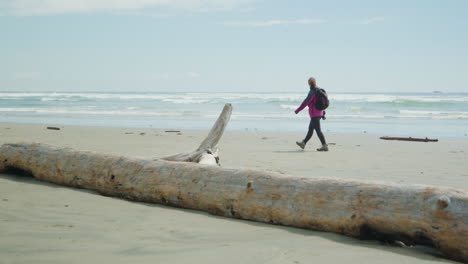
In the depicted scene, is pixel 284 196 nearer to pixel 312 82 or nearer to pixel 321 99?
pixel 321 99

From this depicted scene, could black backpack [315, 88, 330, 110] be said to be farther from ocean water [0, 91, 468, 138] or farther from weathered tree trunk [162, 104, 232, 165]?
ocean water [0, 91, 468, 138]

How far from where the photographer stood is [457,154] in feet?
32.4

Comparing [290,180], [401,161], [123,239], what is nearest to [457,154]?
[401,161]

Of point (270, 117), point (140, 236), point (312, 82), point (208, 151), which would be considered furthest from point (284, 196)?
point (270, 117)

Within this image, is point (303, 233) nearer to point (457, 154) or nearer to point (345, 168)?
point (345, 168)

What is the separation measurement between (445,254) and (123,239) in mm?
2306

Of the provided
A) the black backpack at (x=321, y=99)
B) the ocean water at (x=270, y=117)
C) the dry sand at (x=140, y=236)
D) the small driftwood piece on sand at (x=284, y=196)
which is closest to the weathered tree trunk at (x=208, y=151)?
the small driftwood piece on sand at (x=284, y=196)

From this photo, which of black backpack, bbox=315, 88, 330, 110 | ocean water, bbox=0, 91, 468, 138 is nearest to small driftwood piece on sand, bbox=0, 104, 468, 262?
black backpack, bbox=315, 88, 330, 110

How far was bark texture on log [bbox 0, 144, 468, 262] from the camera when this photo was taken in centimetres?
327

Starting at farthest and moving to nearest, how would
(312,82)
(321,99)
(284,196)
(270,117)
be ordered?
(270,117), (312,82), (321,99), (284,196)

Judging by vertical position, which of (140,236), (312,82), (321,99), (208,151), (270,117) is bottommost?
(140,236)

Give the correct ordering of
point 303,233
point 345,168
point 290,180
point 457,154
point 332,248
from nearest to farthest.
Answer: point 332,248 → point 303,233 → point 290,180 → point 345,168 → point 457,154

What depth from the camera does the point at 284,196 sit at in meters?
3.96

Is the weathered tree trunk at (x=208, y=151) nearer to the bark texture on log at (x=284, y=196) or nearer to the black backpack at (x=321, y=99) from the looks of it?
the bark texture on log at (x=284, y=196)
